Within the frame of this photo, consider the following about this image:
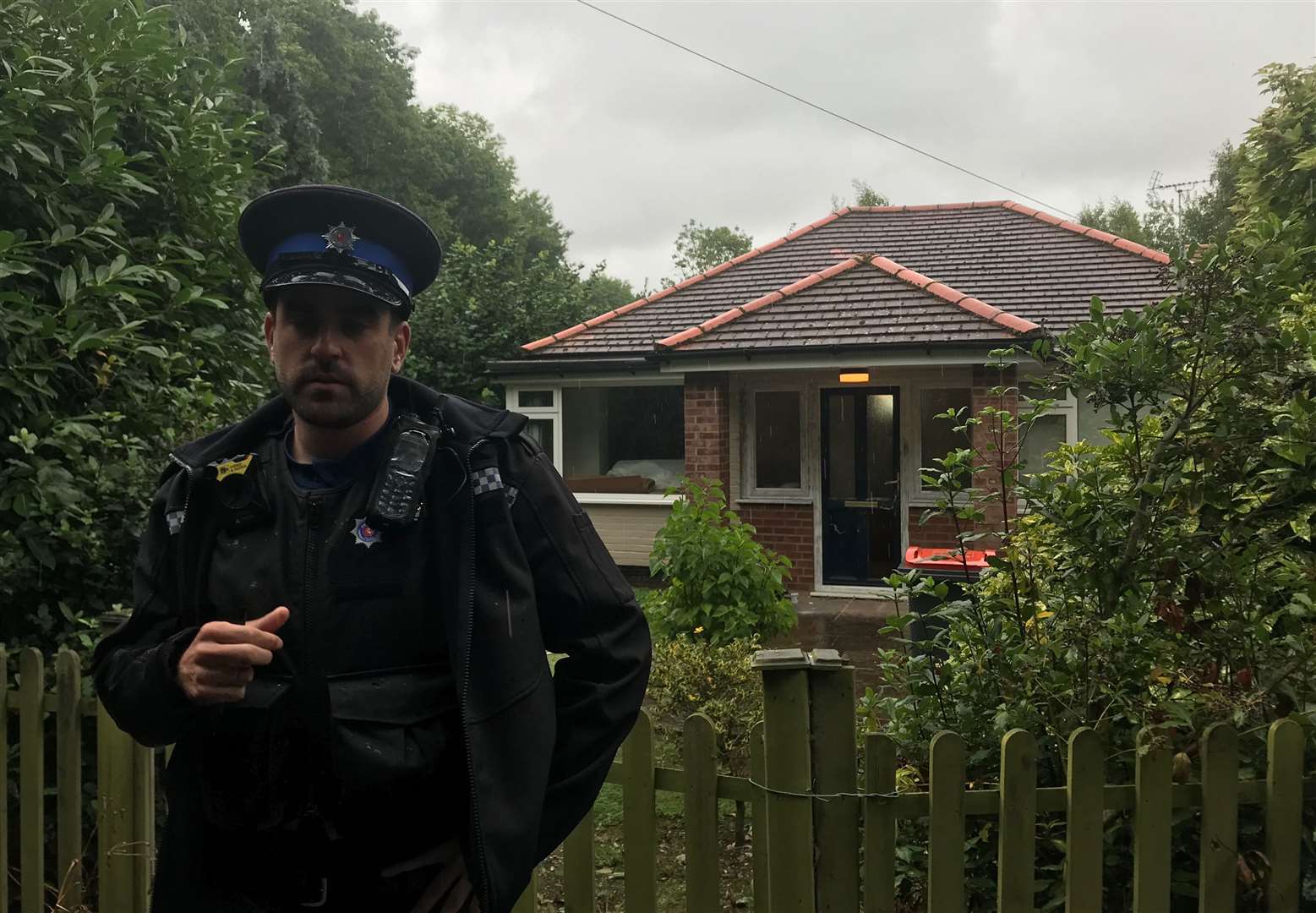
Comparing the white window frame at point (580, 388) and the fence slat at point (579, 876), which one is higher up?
the white window frame at point (580, 388)

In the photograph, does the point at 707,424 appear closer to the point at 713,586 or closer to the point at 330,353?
the point at 713,586

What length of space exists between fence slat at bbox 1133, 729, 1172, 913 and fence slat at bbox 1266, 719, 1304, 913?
0.27 m

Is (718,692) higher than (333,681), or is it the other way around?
(333,681)

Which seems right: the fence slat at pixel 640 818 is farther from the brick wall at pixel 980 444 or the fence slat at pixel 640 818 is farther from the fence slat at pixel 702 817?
the brick wall at pixel 980 444

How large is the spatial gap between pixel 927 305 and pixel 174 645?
10.6 m

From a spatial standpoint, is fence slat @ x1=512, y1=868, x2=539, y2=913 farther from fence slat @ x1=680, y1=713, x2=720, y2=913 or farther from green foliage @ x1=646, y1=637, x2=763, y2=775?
green foliage @ x1=646, y1=637, x2=763, y2=775

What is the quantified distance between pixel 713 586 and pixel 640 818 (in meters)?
3.33

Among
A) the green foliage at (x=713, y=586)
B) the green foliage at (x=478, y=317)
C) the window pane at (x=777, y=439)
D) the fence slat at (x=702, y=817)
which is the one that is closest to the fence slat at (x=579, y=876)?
the fence slat at (x=702, y=817)

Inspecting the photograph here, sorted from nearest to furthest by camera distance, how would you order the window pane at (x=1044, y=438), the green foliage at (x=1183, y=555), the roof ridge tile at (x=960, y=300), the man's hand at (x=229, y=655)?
the man's hand at (x=229, y=655)
the green foliage at (x=1183, y=555)
the roof ridge tile at (x=960, y=300)
the window pane at (x=1044, y=438)

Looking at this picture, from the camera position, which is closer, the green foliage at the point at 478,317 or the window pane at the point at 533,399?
the window pane at the point at 533,399

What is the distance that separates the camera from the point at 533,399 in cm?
1431

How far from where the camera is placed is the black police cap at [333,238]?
70.2 inches

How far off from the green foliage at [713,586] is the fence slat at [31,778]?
11.1 ft

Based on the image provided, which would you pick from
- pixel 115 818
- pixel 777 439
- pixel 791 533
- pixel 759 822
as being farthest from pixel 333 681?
pixel 777 439
